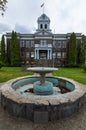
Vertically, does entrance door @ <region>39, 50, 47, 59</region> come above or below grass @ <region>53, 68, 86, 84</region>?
above

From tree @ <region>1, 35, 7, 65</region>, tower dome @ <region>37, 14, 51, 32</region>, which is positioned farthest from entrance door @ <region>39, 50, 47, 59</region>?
tree @ <region>1, 35, 7, 65</region>

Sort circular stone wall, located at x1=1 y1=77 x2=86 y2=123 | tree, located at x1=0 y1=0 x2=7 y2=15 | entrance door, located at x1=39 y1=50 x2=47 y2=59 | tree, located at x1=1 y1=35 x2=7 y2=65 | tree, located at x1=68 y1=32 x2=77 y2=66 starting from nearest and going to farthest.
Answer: circular stone wall, located at x1=1 y1=77 x2=86 y2=123
tree, located at x1=0 y1=0 x2=7 y2=15
tree, located at x1=68 y1=32 x2=77 y2=66
tree, located at x1=1 y1=35 x2=7 y2=65
entrance door, located at x1=39 y1=50 x2=47 y2=59

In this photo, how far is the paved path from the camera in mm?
3480

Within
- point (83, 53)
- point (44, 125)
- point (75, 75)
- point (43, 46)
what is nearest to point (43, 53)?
point (43, 46)

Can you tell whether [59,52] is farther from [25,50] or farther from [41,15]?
[41,15]

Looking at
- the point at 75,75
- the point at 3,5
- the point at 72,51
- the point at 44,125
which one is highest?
the point at 3,5

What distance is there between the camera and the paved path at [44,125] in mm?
3480

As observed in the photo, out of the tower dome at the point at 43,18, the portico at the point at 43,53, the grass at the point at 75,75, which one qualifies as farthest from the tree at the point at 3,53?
the grass at the point at 75,75

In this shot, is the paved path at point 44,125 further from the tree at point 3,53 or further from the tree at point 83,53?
the tree at point 3,53

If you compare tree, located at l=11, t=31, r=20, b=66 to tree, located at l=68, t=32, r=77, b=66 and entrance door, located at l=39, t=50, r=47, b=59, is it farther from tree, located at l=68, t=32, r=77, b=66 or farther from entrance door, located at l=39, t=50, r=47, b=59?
tree, located at l=68, t=32, r=77, b=66

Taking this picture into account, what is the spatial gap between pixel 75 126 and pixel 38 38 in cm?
2896

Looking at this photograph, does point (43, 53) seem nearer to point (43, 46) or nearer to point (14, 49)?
point (43, 46)

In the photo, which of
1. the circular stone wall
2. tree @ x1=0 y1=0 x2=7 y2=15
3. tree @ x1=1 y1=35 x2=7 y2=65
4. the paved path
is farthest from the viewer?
tree @ x1=1 y1=35 x2=7 y2=65

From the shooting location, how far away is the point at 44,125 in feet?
11.9
